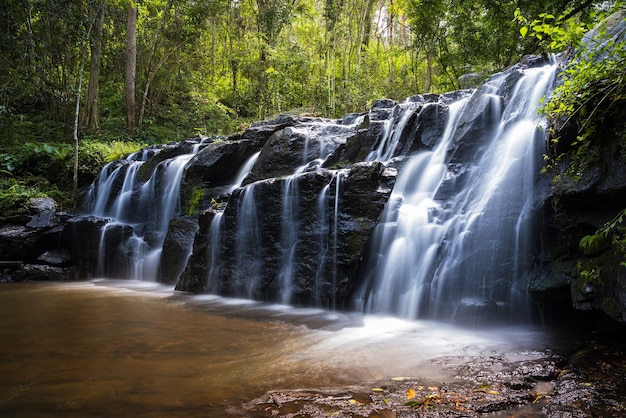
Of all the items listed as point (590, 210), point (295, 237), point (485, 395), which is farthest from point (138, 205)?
point (485, 395)

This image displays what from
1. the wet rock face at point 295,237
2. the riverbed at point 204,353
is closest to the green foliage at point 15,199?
the riverbed at point 204,353

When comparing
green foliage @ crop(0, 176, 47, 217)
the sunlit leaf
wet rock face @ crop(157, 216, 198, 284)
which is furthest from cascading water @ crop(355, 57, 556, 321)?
green foliage @ crop(0, 176, 47, 217)

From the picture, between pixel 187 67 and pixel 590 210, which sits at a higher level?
pixel 187 67

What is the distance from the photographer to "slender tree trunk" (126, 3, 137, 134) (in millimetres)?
16719

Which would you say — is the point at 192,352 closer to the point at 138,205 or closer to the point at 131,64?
the point at 138,205

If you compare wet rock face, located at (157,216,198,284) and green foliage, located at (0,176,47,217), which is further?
green foliage, located at (0,176,47,217)

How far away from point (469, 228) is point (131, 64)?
52.1 ft

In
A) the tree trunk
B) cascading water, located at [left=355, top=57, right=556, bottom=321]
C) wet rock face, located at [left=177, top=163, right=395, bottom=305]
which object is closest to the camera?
cascading water, located at [left=355, top=57, right=556, bottom=321]

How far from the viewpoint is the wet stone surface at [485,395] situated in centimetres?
274

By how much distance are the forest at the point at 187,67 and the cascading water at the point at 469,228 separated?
19.3ft

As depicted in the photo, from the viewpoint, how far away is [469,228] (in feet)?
19.2

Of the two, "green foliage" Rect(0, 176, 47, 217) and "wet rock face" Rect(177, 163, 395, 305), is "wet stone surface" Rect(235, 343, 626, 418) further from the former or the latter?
"green foliage" Rect(0, 176, 47, 217)

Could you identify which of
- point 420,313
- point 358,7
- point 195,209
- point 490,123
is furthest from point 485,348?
point 358,7

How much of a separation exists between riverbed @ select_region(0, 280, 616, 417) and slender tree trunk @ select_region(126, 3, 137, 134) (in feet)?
40.4
